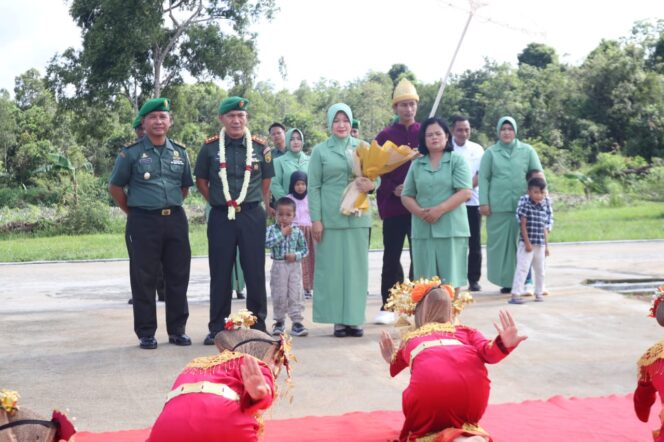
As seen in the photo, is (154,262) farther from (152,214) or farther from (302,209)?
(302,209)

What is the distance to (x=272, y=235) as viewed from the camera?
7.77m

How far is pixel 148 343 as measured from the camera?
23.3 feet

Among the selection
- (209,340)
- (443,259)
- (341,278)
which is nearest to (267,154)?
(341,278)

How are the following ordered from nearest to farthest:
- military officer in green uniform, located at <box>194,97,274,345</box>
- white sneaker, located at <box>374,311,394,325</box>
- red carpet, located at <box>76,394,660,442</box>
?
red carpet, located at <box>76,394,660,442</box>
military officer in green uniform, located at <box>194,97,274,345</box>
white sneaker, located at <box>374,311,394,325</box>

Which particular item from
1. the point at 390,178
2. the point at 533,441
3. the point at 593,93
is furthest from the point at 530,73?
the point at 533,441

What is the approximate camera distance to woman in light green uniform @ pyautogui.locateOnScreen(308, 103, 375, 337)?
7523mm

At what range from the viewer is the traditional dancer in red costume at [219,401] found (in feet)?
11.4

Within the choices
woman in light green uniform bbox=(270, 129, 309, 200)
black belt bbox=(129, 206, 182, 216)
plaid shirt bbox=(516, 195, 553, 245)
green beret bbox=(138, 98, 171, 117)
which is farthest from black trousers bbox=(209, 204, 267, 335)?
plaid shirt bbox=(516, 195, 553, 245)

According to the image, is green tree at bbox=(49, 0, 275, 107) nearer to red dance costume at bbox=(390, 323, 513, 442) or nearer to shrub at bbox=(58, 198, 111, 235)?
shrub at bbox=(58, 198, 111, 235)

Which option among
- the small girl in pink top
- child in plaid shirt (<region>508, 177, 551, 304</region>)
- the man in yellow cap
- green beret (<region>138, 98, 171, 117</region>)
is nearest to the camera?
green beret (<region>138, 98, 171, 117</region>)

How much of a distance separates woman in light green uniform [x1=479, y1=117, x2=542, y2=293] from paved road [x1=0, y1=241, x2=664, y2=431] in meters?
0.40

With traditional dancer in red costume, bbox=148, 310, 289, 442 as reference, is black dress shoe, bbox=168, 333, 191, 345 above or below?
below

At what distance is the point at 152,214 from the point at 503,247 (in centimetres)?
441

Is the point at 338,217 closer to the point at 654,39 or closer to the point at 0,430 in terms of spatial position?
the point at 0,430
